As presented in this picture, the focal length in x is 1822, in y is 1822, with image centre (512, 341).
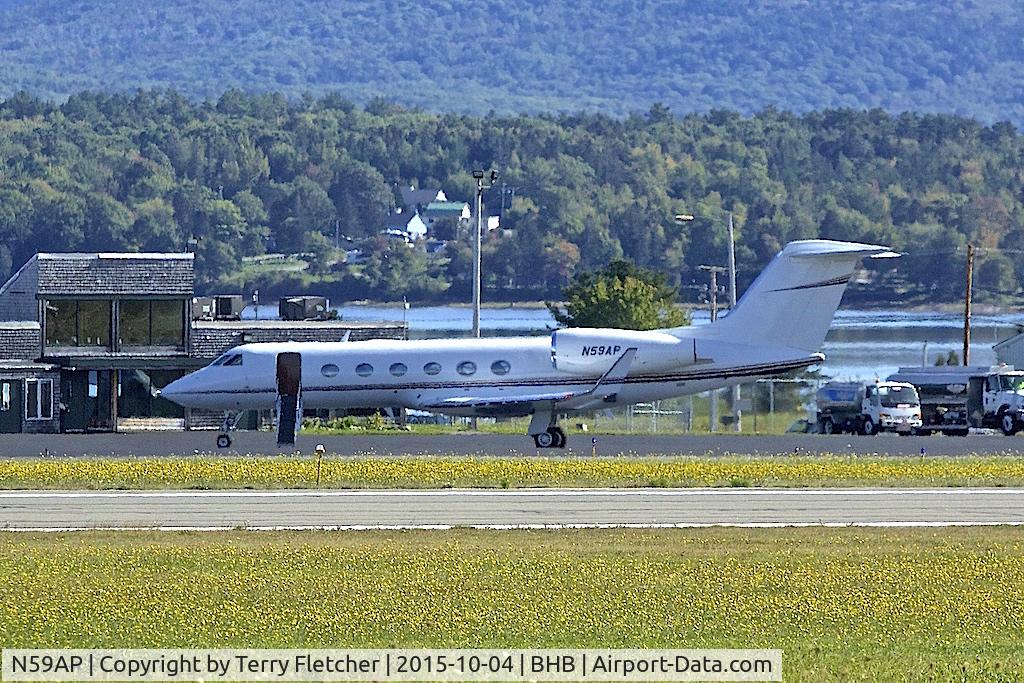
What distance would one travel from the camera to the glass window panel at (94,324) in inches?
2280

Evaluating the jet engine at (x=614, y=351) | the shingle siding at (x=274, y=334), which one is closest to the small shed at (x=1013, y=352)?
the shingle siding at (x=274, y=334)

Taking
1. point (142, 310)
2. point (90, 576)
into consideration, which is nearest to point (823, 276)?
point (142, 310)

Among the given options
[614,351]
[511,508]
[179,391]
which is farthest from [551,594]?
[179,391]

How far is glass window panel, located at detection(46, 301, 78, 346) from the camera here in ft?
189

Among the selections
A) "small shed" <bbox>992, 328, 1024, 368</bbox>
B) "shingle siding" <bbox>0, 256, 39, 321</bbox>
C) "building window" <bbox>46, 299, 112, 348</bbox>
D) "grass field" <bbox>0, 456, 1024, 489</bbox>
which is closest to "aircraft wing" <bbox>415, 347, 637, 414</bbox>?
"grass field" <bbox>0, 456, 1024, 489</bbox>

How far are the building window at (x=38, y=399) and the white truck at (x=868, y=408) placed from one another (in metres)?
24.3

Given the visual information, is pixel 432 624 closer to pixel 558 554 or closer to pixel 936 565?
pixel 558 554

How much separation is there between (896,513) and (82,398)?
34.4 meters

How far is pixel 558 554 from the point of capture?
2377cm

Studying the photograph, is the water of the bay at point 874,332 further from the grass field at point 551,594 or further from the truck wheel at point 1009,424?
the grass field at point 551,594

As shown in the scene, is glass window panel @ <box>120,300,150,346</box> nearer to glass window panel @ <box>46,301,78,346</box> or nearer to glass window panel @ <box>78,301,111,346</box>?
glass window panel @ <box>78,301,111,346</box>

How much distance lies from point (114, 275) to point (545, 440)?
59.3 ft

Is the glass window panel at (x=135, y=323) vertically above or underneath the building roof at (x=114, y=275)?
underneath

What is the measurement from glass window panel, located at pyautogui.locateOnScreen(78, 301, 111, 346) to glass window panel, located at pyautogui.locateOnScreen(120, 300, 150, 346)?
1.54 feet
